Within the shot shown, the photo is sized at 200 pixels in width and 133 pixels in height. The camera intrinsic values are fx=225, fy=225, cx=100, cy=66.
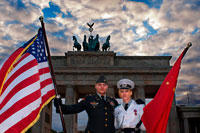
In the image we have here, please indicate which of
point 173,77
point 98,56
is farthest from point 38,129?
point 173,77

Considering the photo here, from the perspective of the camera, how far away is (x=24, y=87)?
5.69 meters

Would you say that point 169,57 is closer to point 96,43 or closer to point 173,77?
point 96,43

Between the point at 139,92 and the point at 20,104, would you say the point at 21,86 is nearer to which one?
the point at 20,104

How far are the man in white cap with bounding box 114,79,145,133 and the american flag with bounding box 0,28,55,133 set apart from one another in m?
1.93

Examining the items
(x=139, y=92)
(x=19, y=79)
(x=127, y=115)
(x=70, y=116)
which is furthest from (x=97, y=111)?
(x=139, y=92)

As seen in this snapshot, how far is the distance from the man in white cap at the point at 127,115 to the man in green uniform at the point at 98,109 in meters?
0.22

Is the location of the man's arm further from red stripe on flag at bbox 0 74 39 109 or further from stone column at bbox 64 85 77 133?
stone column at bbox 64 85 77 133

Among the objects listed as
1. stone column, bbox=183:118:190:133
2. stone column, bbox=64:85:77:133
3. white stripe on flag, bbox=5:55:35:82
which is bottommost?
stone column, bbox=183:118:190:133

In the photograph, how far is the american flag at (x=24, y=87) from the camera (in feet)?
17.3

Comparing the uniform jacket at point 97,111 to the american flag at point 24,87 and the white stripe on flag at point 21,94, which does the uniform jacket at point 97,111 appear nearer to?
the american flag at point 24,87

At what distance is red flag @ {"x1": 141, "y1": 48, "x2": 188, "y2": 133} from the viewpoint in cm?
502

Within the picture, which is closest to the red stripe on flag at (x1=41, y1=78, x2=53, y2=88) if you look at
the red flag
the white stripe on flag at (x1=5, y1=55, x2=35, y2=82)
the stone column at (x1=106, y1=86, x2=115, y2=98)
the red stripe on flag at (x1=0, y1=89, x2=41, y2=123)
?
the red stripe on flag at (x1=0, y1=89, x2=41, y2=123)

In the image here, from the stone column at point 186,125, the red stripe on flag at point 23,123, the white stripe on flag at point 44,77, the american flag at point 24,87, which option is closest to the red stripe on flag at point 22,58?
the american flag at point 24,87

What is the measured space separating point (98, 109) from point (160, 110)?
1.61 m
